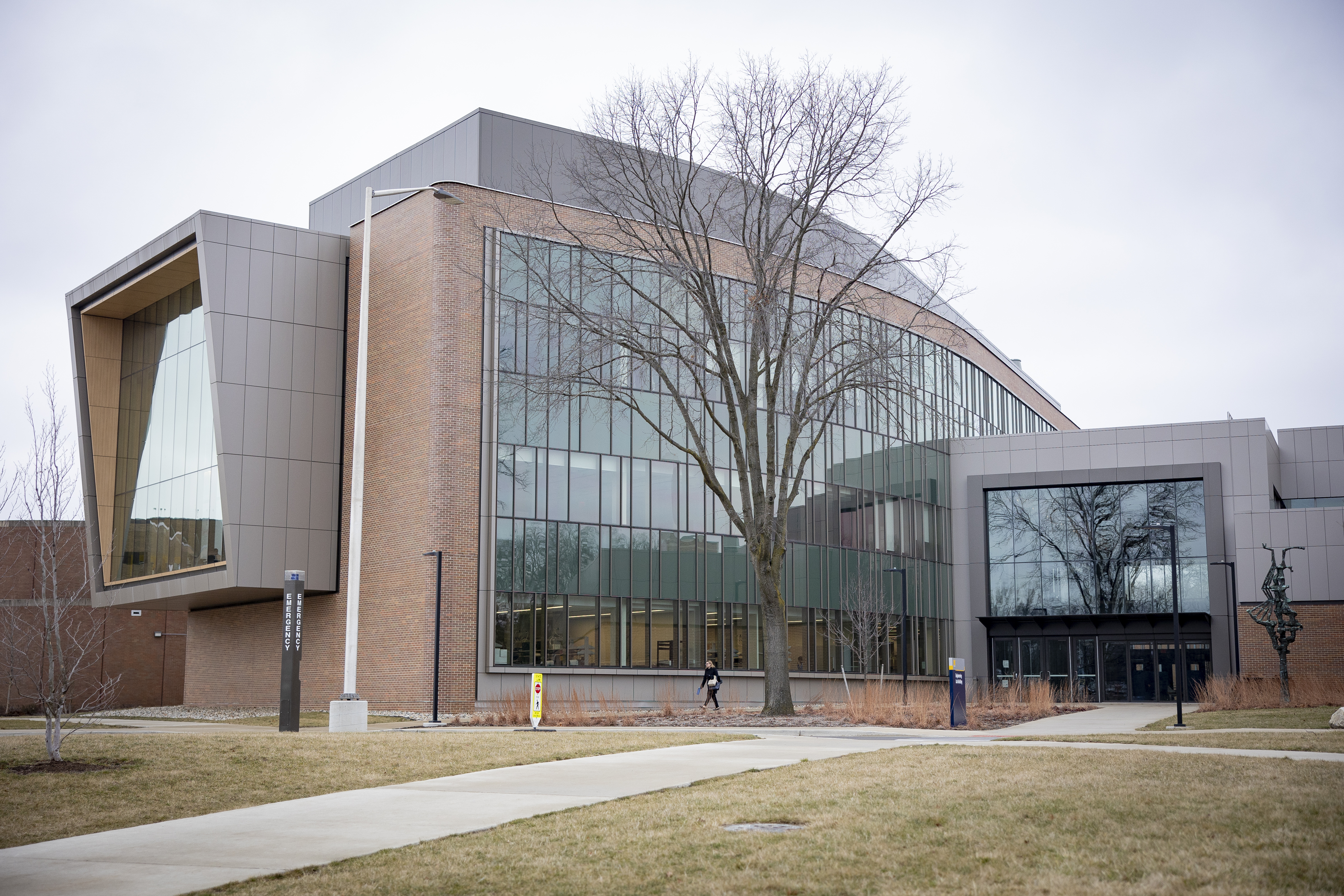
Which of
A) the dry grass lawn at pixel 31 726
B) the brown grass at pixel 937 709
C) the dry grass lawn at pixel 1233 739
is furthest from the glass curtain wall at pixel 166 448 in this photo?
the dry grass lawn at pixel 1233 739

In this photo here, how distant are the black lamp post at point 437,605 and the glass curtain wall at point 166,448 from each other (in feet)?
Answer: 25.4

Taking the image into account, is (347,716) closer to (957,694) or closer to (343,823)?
(957,694)

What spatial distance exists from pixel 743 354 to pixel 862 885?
112 feet

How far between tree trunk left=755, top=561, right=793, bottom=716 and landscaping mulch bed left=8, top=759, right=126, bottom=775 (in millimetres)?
17266

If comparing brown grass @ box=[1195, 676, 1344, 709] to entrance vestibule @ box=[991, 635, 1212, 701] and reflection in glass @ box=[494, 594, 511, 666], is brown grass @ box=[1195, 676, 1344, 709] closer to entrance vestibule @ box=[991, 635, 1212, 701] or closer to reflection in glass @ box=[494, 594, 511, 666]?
entrance vestibule @ box=[991, 635, 1212, 701]

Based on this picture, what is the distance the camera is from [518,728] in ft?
87.6

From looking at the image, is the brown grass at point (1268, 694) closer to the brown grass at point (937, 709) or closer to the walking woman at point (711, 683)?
the brown grass at point (937, 709)

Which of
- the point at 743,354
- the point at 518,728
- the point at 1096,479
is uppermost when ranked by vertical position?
the point at 743,354

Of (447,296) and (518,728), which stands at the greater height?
(447,296)

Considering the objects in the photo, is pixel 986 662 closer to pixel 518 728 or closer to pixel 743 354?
pixel 743 354

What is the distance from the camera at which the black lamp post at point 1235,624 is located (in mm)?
44219

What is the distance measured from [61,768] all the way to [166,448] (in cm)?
2892

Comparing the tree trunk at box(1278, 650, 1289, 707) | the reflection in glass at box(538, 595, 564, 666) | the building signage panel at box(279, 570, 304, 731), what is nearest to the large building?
the reflection in glass at box(538, 595, 564, 666)

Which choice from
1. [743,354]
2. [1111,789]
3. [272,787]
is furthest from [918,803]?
[743,354]
